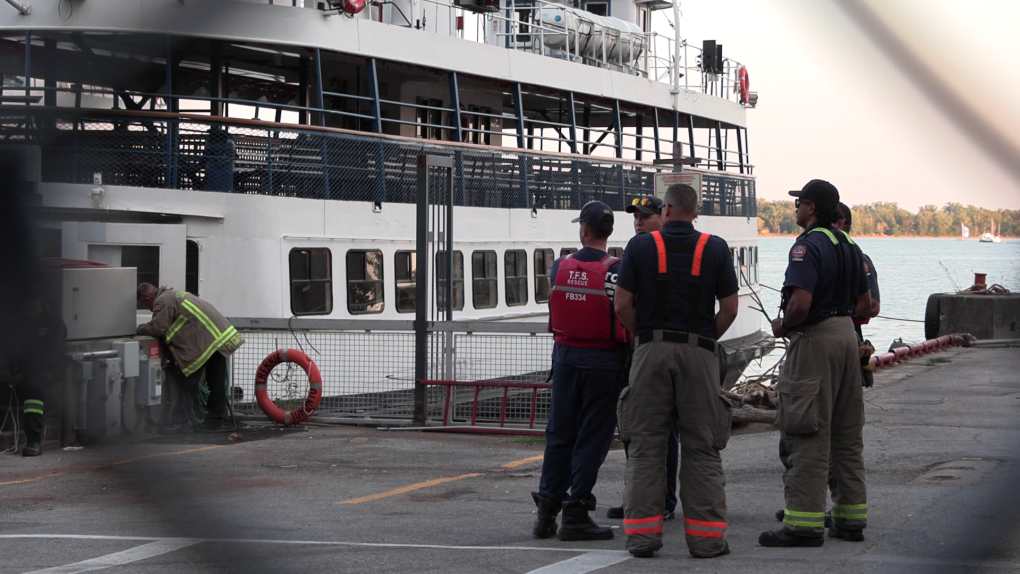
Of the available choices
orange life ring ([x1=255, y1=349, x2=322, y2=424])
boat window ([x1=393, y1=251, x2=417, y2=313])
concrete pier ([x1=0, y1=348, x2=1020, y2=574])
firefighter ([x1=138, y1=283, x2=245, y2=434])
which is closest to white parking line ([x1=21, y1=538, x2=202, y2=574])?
concrete pier ([x1=0, y1=348, x2=1020, y2=574])

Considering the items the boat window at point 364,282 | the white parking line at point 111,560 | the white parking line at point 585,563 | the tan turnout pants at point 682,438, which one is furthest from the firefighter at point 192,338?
the tan turnout pants at point 682,438

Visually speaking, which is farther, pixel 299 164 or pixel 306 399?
pixel 299 164

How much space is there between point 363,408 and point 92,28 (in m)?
10.4

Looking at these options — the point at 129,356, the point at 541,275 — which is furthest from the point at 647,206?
the point at 541,275

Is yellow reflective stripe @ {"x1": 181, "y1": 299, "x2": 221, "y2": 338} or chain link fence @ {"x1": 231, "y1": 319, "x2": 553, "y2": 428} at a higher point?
yellow reflective stripe @ {"x1": 181, "y1": 299, "x2": 221, "y2": 338}

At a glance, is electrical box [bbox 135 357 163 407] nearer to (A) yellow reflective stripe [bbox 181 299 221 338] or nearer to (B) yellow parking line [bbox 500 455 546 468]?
(A) yellow reflective stripe [bbox 181 299 221 338]

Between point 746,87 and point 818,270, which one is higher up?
point 746,87

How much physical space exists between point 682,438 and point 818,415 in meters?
0.63

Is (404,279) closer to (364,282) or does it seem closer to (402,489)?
(364,282)

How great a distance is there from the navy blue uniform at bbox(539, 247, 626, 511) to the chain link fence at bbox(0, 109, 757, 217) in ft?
6.61

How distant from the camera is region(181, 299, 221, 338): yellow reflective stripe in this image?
10445 mm

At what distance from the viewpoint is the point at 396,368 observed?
11.2m

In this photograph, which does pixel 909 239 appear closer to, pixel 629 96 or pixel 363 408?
pixel 363 408

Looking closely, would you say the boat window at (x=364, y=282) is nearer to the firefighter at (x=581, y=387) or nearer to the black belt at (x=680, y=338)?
the firefighter at (x=581, y=387)
